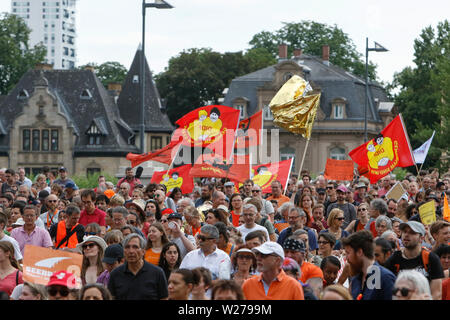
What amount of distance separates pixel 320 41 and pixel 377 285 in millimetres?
83668

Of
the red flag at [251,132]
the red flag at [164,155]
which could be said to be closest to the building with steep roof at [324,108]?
the red flag at [251,132]

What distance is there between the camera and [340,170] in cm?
2705

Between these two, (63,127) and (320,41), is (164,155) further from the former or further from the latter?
(320,41)

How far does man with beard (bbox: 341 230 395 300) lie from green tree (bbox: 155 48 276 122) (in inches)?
2976

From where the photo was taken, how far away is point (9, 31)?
89688 mm

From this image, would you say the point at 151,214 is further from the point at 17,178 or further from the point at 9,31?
the point at 9,31

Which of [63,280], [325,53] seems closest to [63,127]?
[325,53]

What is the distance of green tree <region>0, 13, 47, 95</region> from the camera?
8762 centimetres

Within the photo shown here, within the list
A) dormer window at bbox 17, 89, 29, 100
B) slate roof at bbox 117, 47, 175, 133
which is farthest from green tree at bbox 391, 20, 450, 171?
dormer window at bbox 17, 89, 29, 100

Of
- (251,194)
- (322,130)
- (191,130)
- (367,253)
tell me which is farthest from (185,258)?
(322,130)

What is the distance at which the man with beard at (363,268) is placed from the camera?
28.8ft

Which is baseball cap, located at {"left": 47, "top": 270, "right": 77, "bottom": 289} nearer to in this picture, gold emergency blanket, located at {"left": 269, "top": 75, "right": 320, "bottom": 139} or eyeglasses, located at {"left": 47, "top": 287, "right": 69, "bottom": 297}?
eyeglasses, located at {"left": 47, "top": 287, "right": 69, "bottom": 297}

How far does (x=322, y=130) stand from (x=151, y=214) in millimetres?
61816

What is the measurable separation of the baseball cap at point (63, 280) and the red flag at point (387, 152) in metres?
15.0
